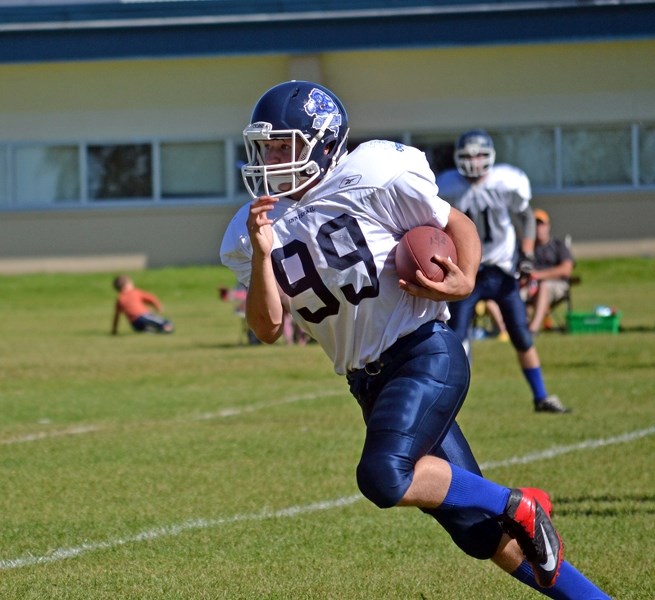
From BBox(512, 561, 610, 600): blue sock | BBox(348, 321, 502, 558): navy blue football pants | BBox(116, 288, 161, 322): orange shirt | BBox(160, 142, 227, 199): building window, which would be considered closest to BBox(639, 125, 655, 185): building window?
BBox(160, 142, 227, 199): building window

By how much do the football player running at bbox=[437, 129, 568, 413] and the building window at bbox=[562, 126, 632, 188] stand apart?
16.0m

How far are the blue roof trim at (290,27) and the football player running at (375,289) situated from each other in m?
21.0

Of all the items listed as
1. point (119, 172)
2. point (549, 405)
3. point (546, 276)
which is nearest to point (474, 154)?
point (549, 405)

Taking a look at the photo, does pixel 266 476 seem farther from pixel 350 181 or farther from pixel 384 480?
pixel 384 480

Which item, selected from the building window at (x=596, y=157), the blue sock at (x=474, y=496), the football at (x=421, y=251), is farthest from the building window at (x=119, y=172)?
the blue sock at (x=474, y=496)

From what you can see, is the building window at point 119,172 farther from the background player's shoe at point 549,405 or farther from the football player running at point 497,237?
the background player's shoe at point 549,405

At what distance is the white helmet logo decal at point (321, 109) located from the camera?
4.56 metres

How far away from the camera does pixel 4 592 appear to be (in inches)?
195

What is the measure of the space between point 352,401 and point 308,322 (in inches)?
233

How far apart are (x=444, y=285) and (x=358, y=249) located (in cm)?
31

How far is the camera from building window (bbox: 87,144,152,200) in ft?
87.7

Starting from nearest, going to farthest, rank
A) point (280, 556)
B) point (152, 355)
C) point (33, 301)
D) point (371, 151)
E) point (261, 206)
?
point (261, 206)
point (371, 151)
point (280, 556)
point (152, 355)
point (33, 301)

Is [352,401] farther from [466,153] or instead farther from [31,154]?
[31,154]

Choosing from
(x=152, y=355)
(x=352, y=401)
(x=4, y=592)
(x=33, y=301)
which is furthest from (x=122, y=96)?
(x=4, y=592)
